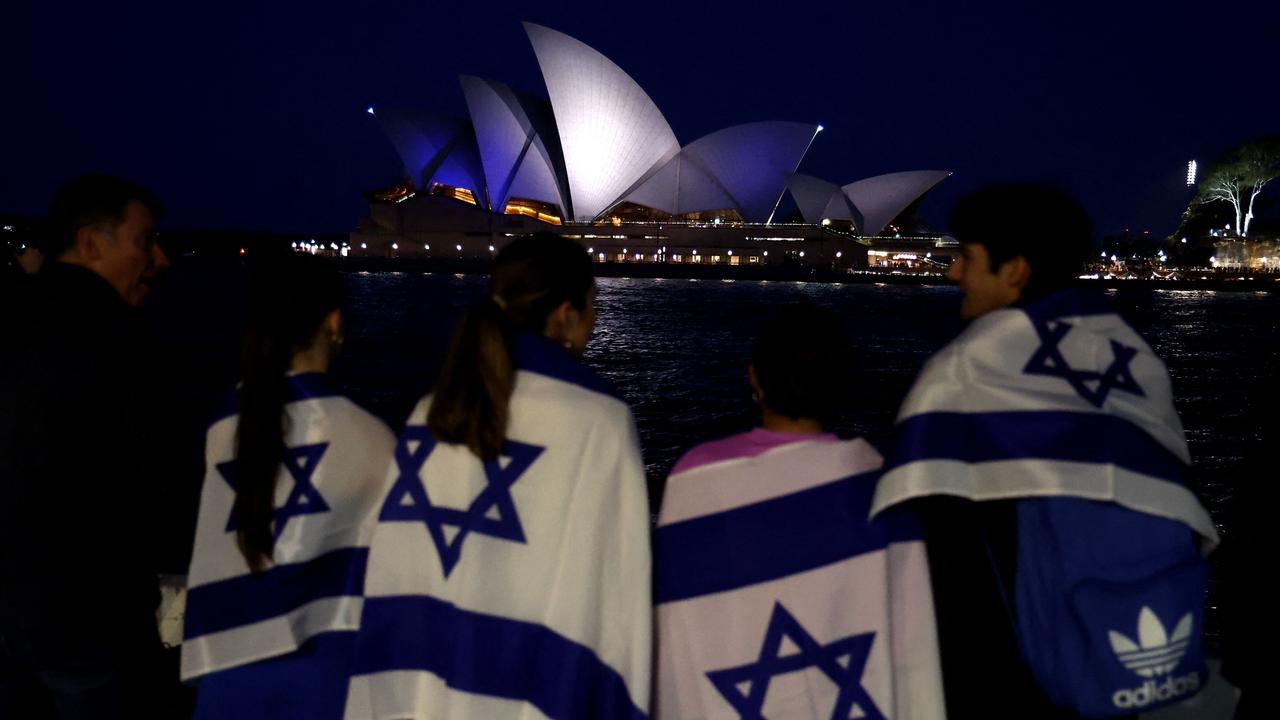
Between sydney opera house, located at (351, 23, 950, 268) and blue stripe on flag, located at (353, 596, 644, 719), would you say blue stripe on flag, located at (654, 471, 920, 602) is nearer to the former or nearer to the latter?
blue stripe on flag, located at (353, 596, 644, 719)

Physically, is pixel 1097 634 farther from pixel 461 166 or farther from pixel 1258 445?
pixel 461 166

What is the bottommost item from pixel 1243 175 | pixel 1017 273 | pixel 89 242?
pixel 1017 273

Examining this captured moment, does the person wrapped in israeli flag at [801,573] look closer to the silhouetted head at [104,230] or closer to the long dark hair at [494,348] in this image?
the long dark hair at [494,348]

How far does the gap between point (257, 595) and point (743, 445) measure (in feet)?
2.43

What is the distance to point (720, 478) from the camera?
1189 millimetres

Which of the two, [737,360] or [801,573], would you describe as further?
[737,360]

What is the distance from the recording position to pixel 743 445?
1197mm

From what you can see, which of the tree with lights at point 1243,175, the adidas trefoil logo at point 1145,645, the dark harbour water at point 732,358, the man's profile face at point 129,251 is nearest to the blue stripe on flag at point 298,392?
the man's profile face at point 129,251

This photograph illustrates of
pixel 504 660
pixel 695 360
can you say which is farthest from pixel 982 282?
pixel 695 360

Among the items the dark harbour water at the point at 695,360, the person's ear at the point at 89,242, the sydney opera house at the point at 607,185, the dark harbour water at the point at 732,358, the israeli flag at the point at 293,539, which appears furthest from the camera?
the sydney opera house at the point at 607,185

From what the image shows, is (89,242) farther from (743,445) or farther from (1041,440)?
(1041,440)

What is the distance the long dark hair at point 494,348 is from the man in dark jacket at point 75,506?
1.57 feet

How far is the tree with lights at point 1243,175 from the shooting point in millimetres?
45906

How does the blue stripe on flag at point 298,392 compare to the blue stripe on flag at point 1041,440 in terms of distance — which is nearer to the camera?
the blue stripe on flag at point 1041,440
